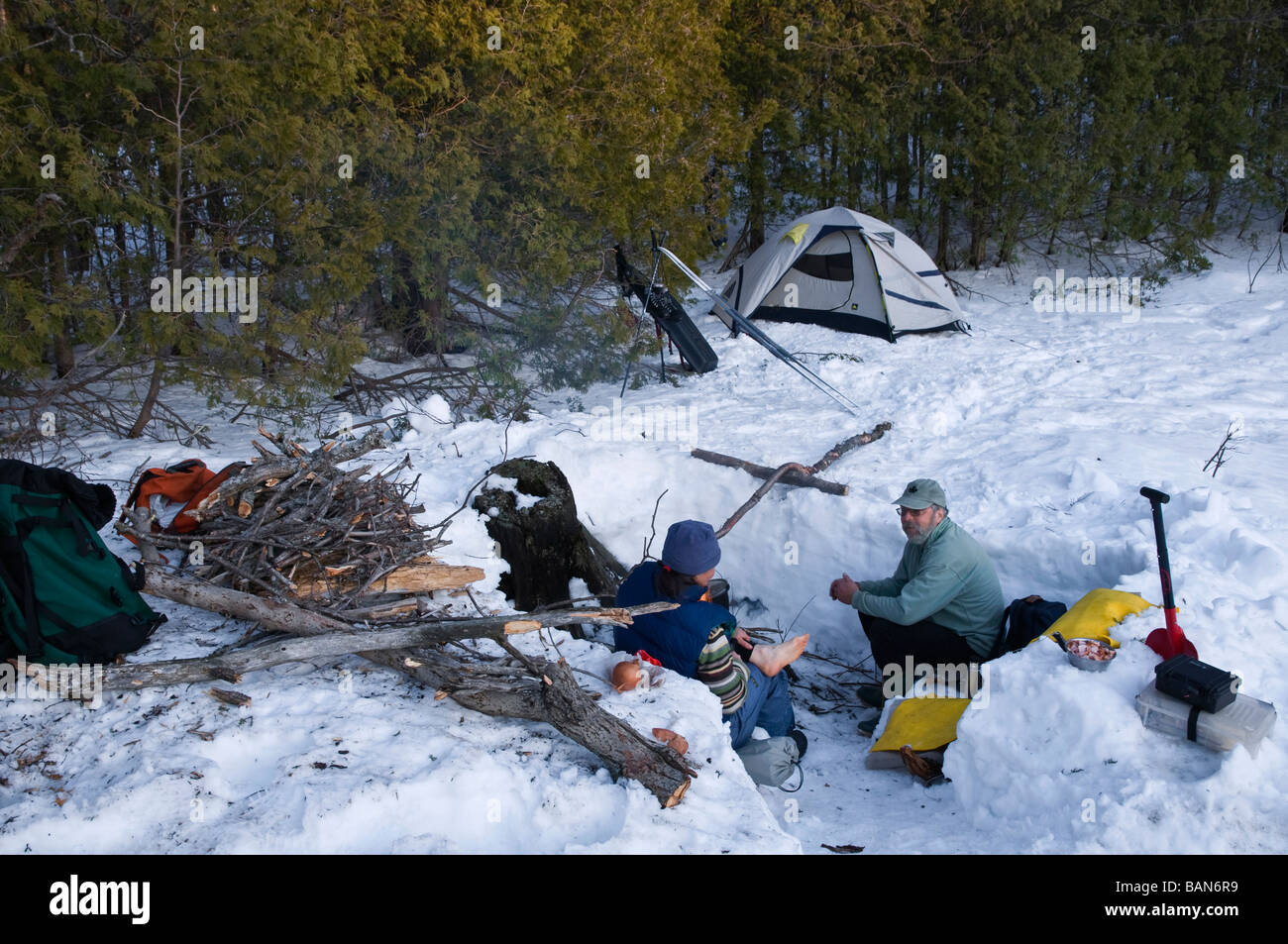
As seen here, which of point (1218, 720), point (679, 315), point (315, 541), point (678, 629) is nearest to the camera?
point (1218, 720)

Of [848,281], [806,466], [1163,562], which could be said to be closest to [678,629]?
[1163,562]

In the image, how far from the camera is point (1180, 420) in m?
6.84

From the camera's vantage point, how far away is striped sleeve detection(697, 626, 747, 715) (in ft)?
12.8

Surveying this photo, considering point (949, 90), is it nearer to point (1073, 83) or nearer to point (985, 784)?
point (1073, 83)

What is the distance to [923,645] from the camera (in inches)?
187

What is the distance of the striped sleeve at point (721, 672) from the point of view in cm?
389

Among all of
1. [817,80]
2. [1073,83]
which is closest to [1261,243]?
[1073,83]

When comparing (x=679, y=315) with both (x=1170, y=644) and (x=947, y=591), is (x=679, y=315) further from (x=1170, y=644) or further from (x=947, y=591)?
(x=1170, y=644)

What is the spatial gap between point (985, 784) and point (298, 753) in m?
2.75

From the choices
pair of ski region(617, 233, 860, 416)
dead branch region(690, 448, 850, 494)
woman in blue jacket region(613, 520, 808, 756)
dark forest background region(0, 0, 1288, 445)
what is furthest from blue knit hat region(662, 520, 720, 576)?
pair of ski region(617, 233, 860, 416)

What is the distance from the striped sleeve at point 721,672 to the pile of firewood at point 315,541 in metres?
1.35

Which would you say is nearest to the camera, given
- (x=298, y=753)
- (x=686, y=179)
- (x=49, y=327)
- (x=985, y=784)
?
(x=298, y=753)

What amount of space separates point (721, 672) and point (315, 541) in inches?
81.6

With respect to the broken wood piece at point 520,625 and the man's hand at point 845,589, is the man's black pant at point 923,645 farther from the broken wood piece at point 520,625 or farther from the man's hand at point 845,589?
the broken wood piece at point 520,625
